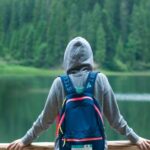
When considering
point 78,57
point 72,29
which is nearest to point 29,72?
point 72,29

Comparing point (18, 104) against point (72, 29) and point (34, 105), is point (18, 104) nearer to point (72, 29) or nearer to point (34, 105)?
point (34, 105)

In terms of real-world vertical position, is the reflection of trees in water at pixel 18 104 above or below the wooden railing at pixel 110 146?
below

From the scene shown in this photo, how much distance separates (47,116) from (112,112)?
20cm

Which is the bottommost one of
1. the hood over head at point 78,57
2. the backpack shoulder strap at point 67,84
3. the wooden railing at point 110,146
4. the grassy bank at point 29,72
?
the grassy bank at point 29,72

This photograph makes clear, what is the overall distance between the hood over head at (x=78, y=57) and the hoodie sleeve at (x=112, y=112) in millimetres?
64

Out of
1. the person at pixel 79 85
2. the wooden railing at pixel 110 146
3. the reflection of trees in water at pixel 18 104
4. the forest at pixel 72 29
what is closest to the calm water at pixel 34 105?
the reflection of trees in water at pixel 18 104

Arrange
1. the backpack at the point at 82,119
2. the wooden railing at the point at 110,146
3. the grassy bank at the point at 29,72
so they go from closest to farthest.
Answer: the backpack at the point at 82,119, the wooden railing at the point at 110,146, the grassy bank at the point at 29,72

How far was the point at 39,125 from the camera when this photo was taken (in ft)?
5.94

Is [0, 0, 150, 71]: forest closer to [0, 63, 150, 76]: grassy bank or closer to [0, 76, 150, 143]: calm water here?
[0, 63, 150, 76]: grassy bank

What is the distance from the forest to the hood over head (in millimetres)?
34155

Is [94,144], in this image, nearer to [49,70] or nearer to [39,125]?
[39,125]

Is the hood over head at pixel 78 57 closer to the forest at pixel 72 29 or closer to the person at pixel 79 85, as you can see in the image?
the person at pixel 79 85

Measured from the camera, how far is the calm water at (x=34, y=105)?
15.4 m

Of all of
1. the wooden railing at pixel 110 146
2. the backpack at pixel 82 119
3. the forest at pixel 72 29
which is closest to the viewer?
the backpack at pixel 82 119
